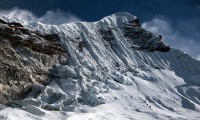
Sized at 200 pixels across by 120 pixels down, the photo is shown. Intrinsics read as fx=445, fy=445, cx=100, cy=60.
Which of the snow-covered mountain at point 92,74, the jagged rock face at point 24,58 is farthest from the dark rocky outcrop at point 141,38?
the jagged rock face at point 24,58

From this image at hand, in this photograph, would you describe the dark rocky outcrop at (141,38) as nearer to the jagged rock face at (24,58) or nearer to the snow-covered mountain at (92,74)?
the snow-covered mountain at (92,74)

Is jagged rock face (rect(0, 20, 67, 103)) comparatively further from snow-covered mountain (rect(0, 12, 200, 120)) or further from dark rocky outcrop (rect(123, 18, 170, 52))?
dark rocky outcrop (rect(123, 18, 170, 52))

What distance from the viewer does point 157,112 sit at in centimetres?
7688

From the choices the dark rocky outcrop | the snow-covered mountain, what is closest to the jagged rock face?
the snow-covered mountain

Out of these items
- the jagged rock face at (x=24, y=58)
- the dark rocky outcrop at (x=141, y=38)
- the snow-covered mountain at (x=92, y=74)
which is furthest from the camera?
the dark rocky outcrop at (x=141, y=38)

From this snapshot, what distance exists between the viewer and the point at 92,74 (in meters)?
86.8

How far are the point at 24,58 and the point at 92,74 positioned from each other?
13.5m

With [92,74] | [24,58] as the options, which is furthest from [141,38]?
[24,58]

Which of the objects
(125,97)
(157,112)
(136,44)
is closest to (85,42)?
(136,44)

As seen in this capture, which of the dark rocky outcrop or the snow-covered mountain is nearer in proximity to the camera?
the snow-covered mountain

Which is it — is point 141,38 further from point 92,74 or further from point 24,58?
point 24,58

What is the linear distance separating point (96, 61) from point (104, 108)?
23.0 m

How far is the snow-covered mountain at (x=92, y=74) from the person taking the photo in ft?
236

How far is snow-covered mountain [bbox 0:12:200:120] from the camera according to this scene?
71963 mm
